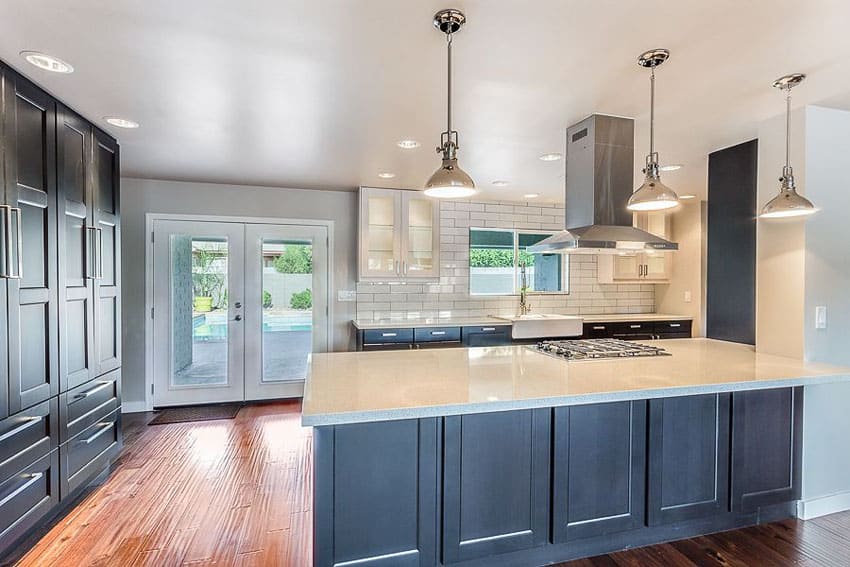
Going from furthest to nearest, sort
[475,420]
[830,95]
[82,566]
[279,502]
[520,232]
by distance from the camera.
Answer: [520,232]
[279,502]
[830,95]
[82,566]
[475,420]

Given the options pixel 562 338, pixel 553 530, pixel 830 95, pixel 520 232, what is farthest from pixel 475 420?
pixel 520 232

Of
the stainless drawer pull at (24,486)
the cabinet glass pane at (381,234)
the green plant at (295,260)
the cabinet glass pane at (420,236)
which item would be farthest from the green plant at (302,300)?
the stainless drawer pull at (24,486)

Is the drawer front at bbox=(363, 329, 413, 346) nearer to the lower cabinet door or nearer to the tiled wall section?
the tiled wall section

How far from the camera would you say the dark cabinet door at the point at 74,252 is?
2332 millimetres

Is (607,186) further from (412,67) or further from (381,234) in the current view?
(381,234)

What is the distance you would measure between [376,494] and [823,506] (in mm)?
2550

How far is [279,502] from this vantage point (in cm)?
253

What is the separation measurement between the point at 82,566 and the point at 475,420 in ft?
6.36

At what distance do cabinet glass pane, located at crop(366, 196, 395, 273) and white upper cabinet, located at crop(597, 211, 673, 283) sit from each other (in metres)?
2.65

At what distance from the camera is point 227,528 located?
2.26 metres

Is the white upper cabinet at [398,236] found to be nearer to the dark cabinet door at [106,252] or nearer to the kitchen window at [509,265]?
the kitchen window at [509,265]

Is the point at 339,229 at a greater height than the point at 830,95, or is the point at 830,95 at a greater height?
the point at 830,95

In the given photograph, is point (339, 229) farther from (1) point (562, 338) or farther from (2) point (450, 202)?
(1) point (562, 338)

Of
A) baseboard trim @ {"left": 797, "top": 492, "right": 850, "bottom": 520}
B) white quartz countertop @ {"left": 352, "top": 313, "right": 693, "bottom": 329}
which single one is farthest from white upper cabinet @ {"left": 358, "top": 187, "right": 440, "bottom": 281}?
baseboard trim @ {"left": 797, "top": 492, "right": 850, "bottom": 520}
